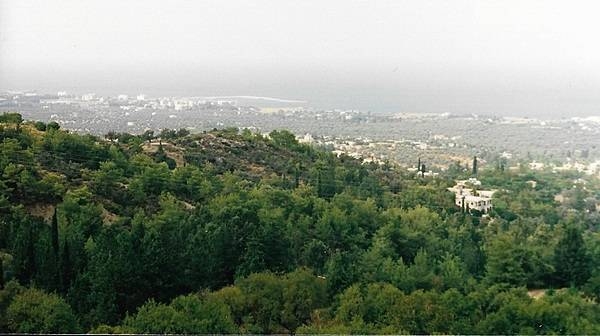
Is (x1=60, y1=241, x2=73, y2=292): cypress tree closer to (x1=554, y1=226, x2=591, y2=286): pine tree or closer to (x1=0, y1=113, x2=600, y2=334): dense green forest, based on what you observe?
(x1=0, y1=113, x2=600, y2=334): dense green forest

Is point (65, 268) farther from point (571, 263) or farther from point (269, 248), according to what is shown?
point (571, 263)

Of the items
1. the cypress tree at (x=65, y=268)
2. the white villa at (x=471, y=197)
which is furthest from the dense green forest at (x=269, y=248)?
the white villa at (x=471, y=197)

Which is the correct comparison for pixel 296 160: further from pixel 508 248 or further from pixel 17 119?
pixel 508 248

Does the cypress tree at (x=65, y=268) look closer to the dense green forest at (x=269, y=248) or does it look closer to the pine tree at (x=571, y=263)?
the dense green forest at (x=269, y=248)

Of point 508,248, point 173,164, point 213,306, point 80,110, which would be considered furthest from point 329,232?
point 80,110

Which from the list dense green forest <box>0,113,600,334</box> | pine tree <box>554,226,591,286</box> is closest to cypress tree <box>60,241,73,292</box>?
dense green forest <box>0,113,600,334</box>
